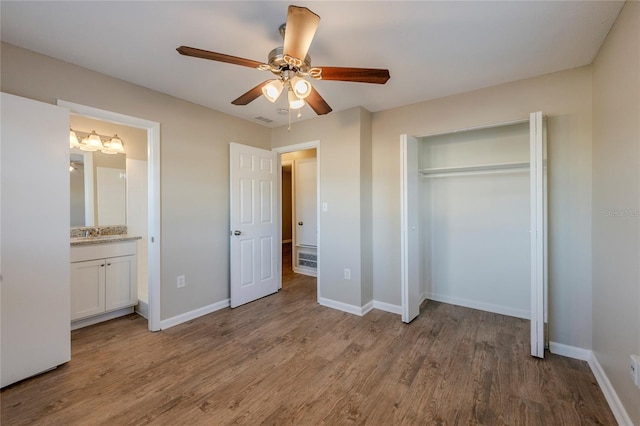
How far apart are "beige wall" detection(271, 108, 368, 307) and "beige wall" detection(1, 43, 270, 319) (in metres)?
1.11

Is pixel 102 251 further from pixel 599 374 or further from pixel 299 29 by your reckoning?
pixel 599 374

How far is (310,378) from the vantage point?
1999mm

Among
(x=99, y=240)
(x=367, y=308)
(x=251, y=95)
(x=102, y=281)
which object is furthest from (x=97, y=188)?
(x=367, y=308)

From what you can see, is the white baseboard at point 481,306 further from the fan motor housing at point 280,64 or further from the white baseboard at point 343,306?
the fan motor housing at point 280,64

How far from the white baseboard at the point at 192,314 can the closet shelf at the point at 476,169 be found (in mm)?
→ 2896

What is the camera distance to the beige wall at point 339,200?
3.19 meters

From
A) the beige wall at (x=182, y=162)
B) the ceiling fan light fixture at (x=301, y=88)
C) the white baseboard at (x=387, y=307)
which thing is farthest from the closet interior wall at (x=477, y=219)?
the beige wall at (x=182, y=162)

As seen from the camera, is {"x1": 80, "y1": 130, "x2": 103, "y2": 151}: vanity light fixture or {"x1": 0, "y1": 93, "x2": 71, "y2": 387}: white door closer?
{"x1": 0, "y1": 93, "x2": 71, "y2": 387}: white door

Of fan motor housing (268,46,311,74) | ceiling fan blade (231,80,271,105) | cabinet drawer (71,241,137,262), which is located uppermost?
fan motor housing (268,46,311,74)

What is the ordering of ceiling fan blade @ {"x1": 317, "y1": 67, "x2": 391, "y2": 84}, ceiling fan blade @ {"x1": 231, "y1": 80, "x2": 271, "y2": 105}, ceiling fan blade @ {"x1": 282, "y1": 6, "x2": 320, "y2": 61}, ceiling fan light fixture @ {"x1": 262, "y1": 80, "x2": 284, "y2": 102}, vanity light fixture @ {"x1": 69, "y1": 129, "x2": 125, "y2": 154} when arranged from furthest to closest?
1. vanity light fixture @ {"x1": 69, "y1": 129, "x2": 125, "y2": 154}
2. ceiling fan blade @ {"x1": 231, "y1": 80, "x2": 271, "y2": 105}
3. ceiling fan light fixture @ {"x1": 262, "y1": 80, "x2": 284, "y2": 102}
4. ceiling fan blade @ {"x1": 317, "y1": 67, "x2": 391, "y2": 84}
5. ceiling fan blade @ {"x1": 282, "y1": 6, "x2": 320, "y2": 61}

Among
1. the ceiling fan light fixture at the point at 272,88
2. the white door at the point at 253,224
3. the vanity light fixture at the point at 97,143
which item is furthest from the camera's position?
the white door at the point at 253,224

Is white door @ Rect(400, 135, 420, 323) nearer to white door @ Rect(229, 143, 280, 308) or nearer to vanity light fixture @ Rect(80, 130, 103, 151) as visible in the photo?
white door @ Rect(229, 143, 280, 308)

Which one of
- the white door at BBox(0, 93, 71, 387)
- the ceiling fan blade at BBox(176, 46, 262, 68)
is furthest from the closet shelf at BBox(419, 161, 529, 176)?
the white door at BBox(0, 93, 71, 387)

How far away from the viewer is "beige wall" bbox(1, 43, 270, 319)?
85.7 inches
